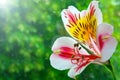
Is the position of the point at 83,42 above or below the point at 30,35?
below

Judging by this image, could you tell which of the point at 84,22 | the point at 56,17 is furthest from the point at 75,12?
the point at 56,17

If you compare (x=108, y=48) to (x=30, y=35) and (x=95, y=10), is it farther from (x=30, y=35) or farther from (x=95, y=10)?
(x=30, y=35)

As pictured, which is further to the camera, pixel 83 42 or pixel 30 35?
pixel 30 35

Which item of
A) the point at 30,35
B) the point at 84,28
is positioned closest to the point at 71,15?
the point at 84,28

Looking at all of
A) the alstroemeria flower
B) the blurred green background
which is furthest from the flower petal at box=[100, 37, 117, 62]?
the blurred green background

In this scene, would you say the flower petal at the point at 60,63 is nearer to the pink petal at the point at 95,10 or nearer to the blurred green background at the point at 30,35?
the pink petal at the point at 95,10

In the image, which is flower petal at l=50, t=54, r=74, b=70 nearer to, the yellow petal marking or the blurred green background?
the yellow petal marking
